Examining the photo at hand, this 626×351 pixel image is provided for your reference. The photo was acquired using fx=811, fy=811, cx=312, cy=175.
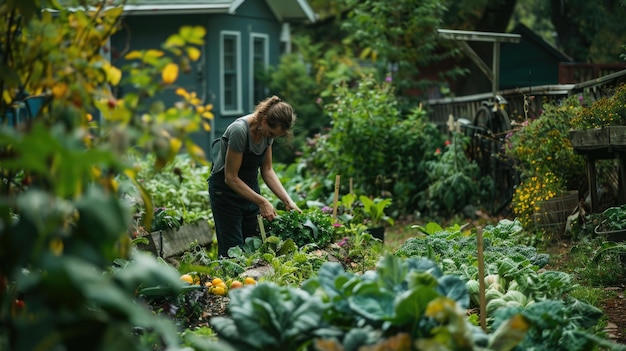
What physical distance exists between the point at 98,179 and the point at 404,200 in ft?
29.2

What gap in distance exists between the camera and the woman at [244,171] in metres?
6.36

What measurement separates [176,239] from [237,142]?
1727 millimetres

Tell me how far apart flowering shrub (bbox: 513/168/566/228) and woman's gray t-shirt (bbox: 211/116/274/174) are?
3476 mm

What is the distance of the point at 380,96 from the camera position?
11812 mm

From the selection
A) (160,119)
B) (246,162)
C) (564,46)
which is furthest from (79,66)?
(564,46)

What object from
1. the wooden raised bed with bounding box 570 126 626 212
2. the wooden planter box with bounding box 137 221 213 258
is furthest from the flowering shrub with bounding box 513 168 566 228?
the wooden planter box with bounding box 137 221 213 258

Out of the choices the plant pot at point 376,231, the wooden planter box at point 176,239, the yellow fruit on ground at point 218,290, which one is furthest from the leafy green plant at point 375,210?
the yellow fruit on ground at point 218,290

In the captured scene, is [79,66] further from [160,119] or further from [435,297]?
[435,297]

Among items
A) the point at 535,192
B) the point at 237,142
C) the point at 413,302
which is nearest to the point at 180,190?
the point at 237,142

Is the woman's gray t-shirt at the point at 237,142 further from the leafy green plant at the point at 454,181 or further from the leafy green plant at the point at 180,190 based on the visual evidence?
the leafy green plant at the point at 454,181

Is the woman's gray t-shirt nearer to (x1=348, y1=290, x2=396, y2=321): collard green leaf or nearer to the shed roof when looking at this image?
(x1=348, y1=290, x2=396, y2=321): collard green leaf

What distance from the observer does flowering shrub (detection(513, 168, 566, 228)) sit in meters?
8.70

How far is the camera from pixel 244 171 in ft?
22.3

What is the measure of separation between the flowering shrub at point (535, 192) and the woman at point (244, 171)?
3.15 metres
